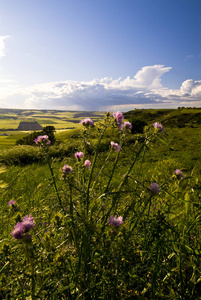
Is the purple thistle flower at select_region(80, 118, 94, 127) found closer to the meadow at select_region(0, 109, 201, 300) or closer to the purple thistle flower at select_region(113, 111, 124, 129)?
the meadow at select_region(0, 109, 201, 300)

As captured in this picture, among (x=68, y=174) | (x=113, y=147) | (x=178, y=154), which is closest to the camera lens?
(x=68, y=174)

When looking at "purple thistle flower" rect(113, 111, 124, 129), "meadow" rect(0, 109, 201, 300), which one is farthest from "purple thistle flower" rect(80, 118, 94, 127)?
"purple thistle flower" rect(113, 111, 124, 129)

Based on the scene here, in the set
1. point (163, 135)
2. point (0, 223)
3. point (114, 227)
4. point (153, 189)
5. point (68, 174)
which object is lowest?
point (0, 223)

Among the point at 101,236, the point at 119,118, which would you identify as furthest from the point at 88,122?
the point at 101,236

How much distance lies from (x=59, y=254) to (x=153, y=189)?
0.73m

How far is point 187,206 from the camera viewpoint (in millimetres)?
1697

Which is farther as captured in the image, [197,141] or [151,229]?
[197,141]

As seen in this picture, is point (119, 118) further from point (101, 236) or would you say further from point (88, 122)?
point (101, 236)

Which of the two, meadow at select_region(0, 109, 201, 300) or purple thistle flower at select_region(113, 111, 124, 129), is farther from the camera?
purple thistle flower at select_region(113, 111, 124, 129)

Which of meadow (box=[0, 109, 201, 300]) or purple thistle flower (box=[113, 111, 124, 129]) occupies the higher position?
purple thistle flower (box=[113, 111, 124, 129])

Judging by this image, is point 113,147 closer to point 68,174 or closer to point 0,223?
point 68,174

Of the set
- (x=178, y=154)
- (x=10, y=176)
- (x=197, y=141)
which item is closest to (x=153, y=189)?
(x=10, y=176)

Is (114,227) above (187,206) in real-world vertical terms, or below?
above

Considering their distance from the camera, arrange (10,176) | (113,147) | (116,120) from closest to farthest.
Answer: (116,120) < (113,147) < (10,176)
